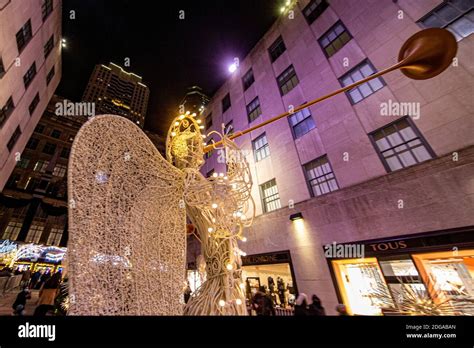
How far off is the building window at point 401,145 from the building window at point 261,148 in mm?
5316

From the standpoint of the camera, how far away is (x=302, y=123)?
32.4 ft

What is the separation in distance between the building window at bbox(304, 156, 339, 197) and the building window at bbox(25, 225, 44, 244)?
37432 millimetres

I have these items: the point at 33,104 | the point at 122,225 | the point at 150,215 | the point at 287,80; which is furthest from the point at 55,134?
the point at 122,225

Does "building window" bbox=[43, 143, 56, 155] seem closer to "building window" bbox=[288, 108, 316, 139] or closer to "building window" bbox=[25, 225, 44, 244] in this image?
"building window" bbox=[25, 225, 44, 244]

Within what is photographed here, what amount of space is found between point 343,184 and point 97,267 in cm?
788

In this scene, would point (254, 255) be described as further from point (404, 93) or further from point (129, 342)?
point (129, 342)

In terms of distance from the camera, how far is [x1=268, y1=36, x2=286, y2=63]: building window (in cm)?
1244

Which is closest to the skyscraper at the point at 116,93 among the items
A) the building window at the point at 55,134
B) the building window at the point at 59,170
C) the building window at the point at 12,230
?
the building window at the point at 55,134

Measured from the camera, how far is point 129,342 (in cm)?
87

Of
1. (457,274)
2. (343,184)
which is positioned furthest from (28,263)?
(457,274)

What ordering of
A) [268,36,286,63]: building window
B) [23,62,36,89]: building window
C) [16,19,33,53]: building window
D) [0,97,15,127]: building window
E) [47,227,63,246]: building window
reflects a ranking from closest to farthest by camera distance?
[16,19,33,53]: building window
[0,97,15,127]: building window
[268,36,286,63]: building window
[23,62,36,89]: building window
[47,227,63,246]: building window

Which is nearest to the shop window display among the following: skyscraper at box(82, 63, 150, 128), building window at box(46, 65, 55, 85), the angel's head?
the angel's head

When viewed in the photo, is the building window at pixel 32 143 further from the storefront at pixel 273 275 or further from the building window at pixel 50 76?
Result: the storefront at pixel 273 275

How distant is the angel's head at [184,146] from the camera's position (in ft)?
10.7
